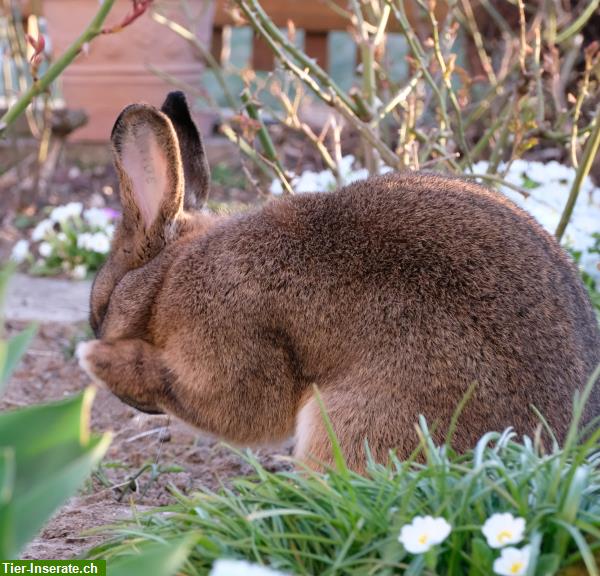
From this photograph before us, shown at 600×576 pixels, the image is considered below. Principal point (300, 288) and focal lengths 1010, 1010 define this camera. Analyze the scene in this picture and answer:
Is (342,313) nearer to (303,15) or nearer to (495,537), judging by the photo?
(495,537)

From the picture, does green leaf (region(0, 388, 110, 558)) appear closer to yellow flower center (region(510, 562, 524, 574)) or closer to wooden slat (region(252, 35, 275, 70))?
yellow flower center (region(510, 562, 524, 574))

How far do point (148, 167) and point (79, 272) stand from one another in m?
3.05

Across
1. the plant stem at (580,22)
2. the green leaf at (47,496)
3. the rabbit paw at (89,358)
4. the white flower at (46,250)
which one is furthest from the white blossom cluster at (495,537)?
the white flower at (46,250)

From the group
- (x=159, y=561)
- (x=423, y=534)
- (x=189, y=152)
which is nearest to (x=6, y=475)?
(x=159, y=561)

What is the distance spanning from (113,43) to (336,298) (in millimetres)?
6637

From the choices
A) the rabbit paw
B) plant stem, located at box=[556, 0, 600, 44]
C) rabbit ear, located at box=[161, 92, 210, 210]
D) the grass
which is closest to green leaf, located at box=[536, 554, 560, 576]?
the grass

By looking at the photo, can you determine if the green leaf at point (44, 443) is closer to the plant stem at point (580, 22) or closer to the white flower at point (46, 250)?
the plant stem at point (580, 22)

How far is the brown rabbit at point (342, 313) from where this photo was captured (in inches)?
97.5

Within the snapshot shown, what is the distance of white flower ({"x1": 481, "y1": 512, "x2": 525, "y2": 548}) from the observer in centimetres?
168

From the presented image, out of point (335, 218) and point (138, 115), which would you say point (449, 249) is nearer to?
point (335, 218)

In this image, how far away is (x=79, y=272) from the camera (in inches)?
235

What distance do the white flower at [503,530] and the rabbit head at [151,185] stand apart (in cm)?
Answer: 163

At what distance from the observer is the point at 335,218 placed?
281 cm

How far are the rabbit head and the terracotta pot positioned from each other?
525cm
